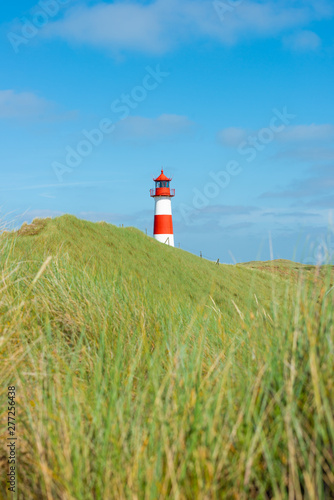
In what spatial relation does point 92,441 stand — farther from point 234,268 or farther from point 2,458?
point 234,268

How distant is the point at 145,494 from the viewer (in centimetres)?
197

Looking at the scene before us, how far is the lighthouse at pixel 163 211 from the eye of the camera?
3522cm

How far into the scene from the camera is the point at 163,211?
3538 centimetres

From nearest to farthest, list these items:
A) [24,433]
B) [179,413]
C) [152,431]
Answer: [152,431]
[179,413]
[24,433]

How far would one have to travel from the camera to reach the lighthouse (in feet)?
116

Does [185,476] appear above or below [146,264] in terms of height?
below

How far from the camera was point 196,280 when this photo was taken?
2105 cm

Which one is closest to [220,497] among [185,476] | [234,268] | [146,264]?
[185,476]

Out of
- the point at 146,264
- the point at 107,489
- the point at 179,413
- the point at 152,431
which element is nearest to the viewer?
the point at 107,489

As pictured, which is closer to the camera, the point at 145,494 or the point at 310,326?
the point at 145,494

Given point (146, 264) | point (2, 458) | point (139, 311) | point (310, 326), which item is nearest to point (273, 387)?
point (310, 326)

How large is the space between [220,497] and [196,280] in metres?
19.1

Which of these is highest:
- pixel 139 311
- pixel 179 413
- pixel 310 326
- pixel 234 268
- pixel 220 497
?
pixel 234 268

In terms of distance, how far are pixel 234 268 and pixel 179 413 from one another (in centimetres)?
2596
